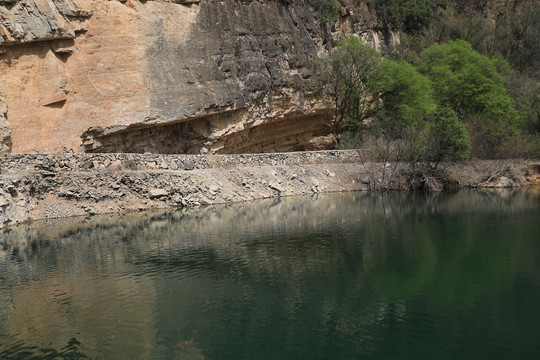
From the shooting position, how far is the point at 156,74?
127 feet

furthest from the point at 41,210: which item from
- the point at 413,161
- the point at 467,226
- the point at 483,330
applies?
the point at 413,161

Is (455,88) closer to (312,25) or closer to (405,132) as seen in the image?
(405,132)

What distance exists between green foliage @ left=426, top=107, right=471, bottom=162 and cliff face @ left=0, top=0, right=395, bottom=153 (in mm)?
13297

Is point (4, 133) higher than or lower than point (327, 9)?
lower

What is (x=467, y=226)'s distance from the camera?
23891mm

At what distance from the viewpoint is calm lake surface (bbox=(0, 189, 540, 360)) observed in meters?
10.9

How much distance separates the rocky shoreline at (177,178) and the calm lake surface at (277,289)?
4.44m

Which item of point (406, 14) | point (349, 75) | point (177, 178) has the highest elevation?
point (406, 14)

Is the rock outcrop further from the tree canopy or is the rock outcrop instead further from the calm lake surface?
the tree canopy

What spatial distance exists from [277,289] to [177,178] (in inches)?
851

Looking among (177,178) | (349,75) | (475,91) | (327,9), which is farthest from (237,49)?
(475,91)

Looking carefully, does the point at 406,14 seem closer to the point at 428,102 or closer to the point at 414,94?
the point at 414,94

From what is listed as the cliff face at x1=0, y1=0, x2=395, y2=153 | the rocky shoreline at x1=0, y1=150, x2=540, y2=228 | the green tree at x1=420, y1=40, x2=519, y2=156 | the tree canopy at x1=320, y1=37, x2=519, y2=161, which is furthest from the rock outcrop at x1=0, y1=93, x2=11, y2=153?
the green tree at x1=420, y1=40, x2=519, y2=156

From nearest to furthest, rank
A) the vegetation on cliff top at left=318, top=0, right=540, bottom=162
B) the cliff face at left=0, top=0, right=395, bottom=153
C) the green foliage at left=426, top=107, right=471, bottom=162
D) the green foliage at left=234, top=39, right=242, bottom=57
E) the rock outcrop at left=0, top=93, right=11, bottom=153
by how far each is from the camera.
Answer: the rock outcrop at left=0, top=93, right=11, bottom=153 < the cliff face at left=0, top=0, right=395, bottom=153 < the green foliage at left=426, top=107, right=471, bottom=162 < the vegetation on cliff top at left=318, top=0, right=540, bottom=162 < the green foliage at left=234, top=39, right=242, bottom=57
